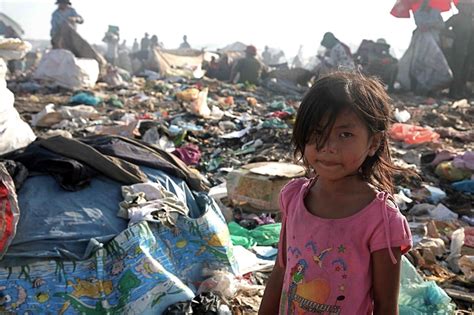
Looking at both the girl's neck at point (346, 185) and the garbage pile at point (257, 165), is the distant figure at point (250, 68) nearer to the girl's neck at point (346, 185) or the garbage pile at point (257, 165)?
the garbage pile at point (257, 165)

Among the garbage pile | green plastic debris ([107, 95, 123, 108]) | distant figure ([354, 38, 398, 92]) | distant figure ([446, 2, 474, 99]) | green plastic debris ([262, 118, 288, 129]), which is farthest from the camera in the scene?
distant figure ([354, 38, 398, 92])

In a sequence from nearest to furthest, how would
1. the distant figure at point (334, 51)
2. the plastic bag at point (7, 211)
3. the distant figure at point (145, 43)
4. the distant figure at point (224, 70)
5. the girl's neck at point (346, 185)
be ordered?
1. the girl's neck at point (346, 185)
2. the plastic bag at point (7, 211)
3. the distant figure at point (334, 51)
4. the distant figure at point (224, 70)
5. the distant figure at point (145, 43)

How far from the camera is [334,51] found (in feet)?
39.6

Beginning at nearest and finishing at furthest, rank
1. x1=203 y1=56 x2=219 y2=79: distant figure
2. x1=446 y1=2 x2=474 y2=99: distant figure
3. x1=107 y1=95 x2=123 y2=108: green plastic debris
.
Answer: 1. x1=107 y1=95 x2=123 y2=108: green plastic debris
2. x1=446 y1=2 x2=474 y2=99: distant figure
3. x1=203 y1=56 x2=219 y2=79: distant figure

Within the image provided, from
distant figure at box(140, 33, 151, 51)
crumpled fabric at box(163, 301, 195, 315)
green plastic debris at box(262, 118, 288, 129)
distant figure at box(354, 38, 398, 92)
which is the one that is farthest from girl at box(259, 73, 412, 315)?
distant figure at box(140, 33, 151, 51)

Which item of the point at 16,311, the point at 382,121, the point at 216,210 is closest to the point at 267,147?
the point at 216,210

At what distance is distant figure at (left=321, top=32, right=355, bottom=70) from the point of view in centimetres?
1194

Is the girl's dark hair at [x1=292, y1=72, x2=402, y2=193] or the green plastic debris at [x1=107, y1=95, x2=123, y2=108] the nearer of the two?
the girl's dark hair at [x1=292, y1=72, x2=402, y2=193]

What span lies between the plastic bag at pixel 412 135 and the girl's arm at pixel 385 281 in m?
4.40

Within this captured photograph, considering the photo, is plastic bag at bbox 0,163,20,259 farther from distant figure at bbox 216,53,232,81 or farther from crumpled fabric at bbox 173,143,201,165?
distant figure at bbox 216,53,232,81

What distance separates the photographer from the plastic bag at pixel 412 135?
5.40 meters

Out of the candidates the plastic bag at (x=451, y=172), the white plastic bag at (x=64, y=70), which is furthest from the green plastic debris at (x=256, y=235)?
the white plastic bag at (x=64, y=70)

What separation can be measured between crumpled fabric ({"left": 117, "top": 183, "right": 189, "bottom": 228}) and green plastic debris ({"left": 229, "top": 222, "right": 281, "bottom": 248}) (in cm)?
66

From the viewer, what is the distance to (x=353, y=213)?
125cm
